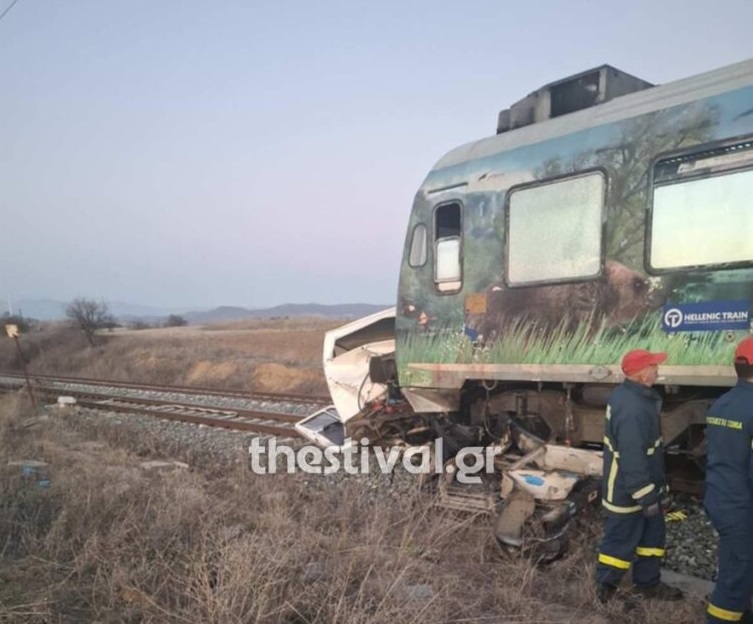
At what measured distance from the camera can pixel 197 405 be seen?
1372cm

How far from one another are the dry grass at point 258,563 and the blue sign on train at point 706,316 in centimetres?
187

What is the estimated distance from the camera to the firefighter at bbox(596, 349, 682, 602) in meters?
3.77

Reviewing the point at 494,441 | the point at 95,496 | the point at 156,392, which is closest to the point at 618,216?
the point at 494,441

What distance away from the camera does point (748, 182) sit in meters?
4.36

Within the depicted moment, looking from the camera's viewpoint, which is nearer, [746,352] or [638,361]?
[746,352]

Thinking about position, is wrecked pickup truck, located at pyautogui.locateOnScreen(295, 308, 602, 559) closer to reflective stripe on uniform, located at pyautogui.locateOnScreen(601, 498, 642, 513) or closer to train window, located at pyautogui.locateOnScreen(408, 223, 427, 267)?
reflective stripe on uniform, located at pyautogui.locateOnScreen(601, 498, 642, 513)

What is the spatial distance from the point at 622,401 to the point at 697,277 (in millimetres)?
1358

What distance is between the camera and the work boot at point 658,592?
392 centimetres

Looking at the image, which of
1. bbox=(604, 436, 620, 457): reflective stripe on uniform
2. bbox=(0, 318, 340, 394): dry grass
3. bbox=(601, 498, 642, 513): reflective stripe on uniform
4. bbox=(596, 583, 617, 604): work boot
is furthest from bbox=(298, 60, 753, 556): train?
bbox=(0, 318, 340, 394): dry grass

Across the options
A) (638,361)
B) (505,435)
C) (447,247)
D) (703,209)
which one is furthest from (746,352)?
(447,247)

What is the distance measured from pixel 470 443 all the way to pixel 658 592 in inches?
117

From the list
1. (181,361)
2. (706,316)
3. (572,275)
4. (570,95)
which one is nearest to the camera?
(706,316)

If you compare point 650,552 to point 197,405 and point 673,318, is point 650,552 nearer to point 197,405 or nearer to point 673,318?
point 673,318

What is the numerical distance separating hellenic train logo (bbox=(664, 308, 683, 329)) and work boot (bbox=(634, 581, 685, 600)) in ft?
6.00
